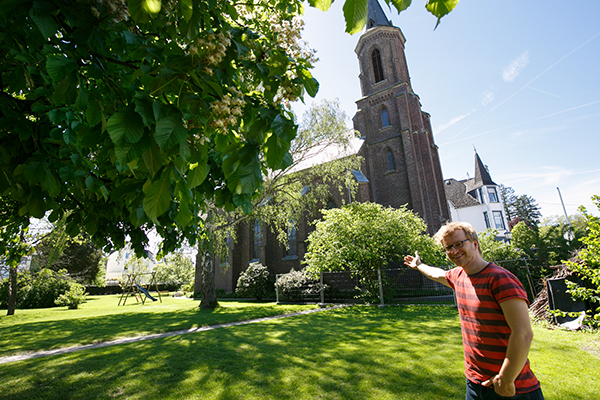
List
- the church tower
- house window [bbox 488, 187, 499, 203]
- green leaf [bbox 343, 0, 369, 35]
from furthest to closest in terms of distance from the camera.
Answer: house window [bbox 488, 187, 499, 203] → the church tower → green leaf [bbox 343, 0, 369, 35]

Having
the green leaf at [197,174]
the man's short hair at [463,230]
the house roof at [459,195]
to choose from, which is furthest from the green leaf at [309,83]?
the house roof at [459,195]

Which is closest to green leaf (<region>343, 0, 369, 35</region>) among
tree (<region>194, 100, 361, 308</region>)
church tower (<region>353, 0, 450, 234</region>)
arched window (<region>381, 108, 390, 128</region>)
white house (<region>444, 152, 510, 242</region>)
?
tree (<region>194, 100, 361, 308</region>)

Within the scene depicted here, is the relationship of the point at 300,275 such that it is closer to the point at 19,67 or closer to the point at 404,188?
the point at 404,188

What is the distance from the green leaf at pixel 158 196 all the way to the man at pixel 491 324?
2180 mm

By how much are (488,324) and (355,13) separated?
2.27 metres

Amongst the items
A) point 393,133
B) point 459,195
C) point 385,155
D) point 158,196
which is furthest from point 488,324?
point 459,195

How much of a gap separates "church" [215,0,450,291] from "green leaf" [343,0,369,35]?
2206cm

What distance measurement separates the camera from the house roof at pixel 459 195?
4224 centimetres

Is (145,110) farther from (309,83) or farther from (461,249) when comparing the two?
(461,249)

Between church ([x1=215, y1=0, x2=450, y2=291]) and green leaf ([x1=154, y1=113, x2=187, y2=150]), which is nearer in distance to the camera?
green leaf ([x1=154, y1=113, x2=187, y2=150])

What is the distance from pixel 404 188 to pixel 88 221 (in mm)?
22943

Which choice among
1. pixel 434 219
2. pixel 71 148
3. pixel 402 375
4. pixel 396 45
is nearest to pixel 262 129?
pixel 71 148

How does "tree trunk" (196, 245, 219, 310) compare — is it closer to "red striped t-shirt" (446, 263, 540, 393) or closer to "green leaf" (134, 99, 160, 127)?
"red striped t-shirt" (446, 263, 540, 393)

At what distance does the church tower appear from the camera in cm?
2366
